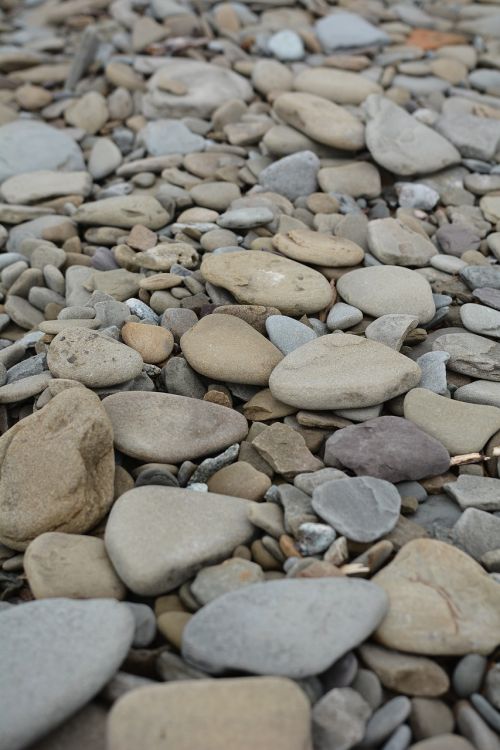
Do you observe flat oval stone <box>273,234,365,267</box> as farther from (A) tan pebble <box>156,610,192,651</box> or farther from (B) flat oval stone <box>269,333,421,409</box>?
(A) tan pebble <box>156,610,192,651</box>

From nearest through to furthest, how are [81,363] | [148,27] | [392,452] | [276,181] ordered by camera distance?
[392,452]
[81,363]
[276,181]
[148,27]

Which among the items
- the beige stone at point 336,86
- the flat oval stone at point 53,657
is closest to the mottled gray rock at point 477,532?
the flat oval stone at point 53,657

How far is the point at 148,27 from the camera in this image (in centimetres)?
457

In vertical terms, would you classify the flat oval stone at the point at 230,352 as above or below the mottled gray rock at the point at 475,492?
above

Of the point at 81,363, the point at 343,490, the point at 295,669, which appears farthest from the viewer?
the point at 81,363

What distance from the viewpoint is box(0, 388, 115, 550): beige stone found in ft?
5.85

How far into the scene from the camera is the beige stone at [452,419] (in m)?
2.00

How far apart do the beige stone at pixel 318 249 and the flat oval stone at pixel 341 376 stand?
59 centimetres

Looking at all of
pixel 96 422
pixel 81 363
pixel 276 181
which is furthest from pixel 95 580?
pixel 276 181

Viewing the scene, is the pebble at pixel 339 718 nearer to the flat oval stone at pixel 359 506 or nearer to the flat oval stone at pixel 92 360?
the flat oval stone at pixel 359 506

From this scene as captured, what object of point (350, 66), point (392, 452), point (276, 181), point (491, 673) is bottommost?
point (491, 673)

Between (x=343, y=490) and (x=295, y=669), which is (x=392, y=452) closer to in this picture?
(x=343, y=490)

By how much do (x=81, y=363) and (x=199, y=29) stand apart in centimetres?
326

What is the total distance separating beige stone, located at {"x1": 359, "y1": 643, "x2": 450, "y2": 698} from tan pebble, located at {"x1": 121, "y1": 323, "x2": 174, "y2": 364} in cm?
115
